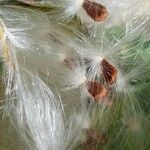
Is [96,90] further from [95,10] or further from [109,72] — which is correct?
[95,10]

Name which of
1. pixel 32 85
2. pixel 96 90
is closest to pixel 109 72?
pixel 96 90

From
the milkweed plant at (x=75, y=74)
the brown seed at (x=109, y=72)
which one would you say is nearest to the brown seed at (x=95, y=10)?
the milkweed plant at (x=75, y=74)

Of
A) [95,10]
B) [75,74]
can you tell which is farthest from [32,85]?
[95,10]

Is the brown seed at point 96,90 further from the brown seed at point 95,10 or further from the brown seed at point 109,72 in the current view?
the brown seed at point 95,10

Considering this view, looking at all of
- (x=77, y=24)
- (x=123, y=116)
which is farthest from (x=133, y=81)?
(x=77, y=24)

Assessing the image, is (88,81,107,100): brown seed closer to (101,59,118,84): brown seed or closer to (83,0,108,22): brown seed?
(101,59,118,84): brown seed

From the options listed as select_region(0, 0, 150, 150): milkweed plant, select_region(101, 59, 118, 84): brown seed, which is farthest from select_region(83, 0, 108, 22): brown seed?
select_region(101, 59, 118, 84): brown seed

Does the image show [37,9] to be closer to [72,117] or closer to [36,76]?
[36,76]

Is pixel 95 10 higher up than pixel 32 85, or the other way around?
pixel 95 10
